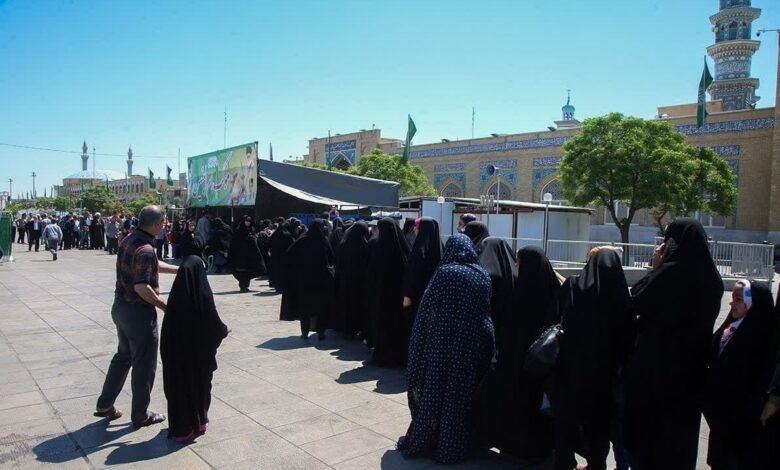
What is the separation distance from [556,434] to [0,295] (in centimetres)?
1018

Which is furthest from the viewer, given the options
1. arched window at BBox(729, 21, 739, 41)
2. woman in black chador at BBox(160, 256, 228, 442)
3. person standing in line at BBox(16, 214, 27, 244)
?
arched window at BBox(729, 21, 739, 41)

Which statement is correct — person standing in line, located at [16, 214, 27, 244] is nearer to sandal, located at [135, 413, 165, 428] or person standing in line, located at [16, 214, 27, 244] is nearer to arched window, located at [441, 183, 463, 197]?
arched window, located at [441, 183, 463, 197]

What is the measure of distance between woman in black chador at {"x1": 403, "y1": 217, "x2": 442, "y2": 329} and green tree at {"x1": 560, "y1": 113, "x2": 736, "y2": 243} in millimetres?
16484

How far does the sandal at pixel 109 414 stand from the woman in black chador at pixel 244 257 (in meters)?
6.79

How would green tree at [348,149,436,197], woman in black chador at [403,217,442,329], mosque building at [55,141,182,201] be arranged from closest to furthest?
woman in black chador at [403,217,442,329], green tree at [348,149,436,197], mosque building at [55,141,182,201]

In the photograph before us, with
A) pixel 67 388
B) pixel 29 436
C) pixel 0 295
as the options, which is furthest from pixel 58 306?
pixel 29 436

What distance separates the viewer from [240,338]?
22.3 feet

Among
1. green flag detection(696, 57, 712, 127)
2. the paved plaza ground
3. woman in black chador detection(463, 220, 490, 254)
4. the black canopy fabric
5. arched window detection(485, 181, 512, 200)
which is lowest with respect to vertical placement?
the paved plaza ground

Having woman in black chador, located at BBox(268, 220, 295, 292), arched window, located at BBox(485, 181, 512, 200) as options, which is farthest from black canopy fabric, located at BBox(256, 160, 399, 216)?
arched window, located at BBox(485, 181, 512, 200)

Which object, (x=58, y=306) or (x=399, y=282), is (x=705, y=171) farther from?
(x=58, y=306)

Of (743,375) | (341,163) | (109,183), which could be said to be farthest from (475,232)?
(109,183)

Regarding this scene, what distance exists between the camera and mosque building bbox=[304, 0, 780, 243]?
80.2 feet

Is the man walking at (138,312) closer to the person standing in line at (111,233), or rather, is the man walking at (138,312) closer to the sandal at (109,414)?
the sandal at (109,414)

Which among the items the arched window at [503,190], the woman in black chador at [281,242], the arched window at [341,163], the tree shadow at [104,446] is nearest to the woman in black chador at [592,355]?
the tree shadow at [104,446]
